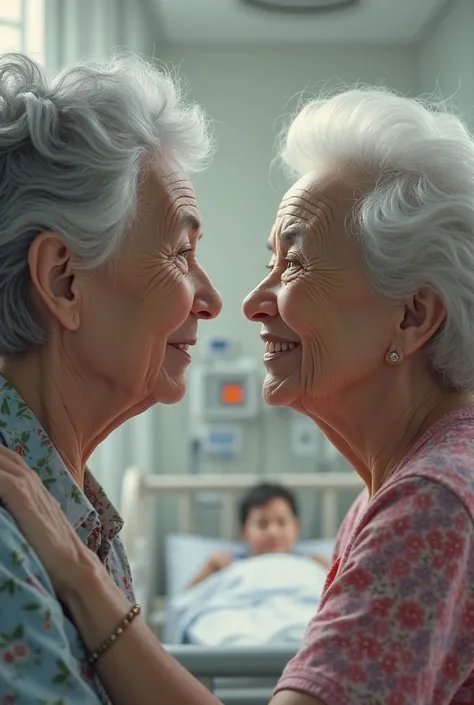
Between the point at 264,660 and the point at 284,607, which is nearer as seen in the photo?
the point at 264,660

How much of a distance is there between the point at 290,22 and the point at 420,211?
3.93 meters

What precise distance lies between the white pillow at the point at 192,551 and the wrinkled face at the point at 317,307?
331cm

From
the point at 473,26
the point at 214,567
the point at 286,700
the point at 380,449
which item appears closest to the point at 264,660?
the point at 380,449

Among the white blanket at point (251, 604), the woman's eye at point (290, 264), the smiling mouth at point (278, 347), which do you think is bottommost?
the white blanket at point (251, 604)

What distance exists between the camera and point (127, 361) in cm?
142

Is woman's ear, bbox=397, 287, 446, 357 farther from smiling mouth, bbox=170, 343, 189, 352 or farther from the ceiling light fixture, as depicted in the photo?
the ceiling light fixture

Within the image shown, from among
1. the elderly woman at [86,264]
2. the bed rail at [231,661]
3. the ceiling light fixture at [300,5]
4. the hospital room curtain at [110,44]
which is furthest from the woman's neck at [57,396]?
the ceiling light fixture at [300,5]

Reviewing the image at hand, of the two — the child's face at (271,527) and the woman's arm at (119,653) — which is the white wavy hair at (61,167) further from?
the child's face at (271,527)

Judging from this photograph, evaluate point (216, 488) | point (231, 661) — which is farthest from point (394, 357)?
point (216, 488)

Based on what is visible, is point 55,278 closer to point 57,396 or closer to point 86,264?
point 86,264

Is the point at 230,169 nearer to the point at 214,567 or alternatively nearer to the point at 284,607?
the point at 214,567

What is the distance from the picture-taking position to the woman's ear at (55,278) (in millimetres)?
1339

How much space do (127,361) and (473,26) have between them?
12.8 feet

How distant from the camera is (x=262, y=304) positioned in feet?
5.64
